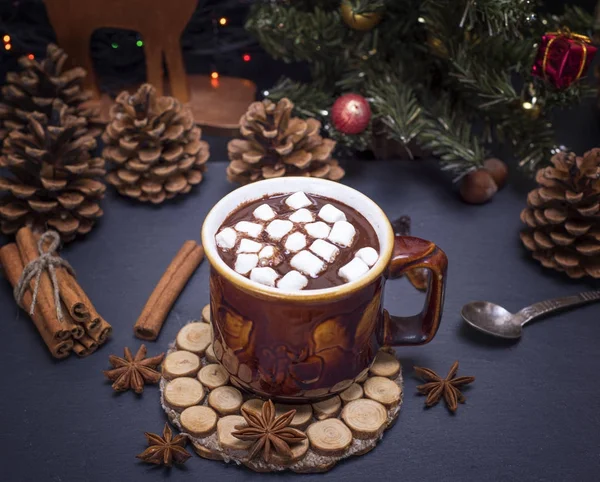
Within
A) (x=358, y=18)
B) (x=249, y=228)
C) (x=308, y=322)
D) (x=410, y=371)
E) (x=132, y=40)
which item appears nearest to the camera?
(x=308, y=322)

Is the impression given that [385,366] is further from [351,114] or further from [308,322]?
[351,114]

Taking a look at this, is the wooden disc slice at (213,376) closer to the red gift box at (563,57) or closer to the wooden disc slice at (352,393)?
the wooden disc slice at (352,393)

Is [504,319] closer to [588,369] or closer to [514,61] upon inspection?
[588,369]

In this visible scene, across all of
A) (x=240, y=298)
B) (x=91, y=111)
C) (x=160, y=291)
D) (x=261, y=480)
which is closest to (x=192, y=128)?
(x=91, y=111)

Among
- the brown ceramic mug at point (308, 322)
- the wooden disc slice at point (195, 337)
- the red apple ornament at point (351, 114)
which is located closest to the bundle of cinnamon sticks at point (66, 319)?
the wooden disc slice at point (195, 337)

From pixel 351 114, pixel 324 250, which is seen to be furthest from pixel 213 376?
pixel 351 114

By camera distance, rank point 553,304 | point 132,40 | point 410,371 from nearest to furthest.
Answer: point 410,371 → point 553,304 → point 132,40

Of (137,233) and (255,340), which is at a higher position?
(255,340)
